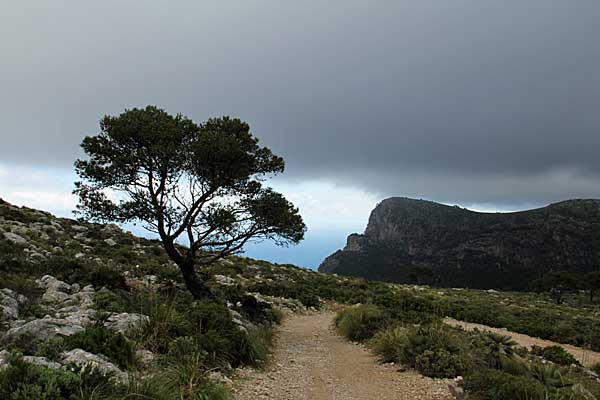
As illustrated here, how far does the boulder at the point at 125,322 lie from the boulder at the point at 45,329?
824mm

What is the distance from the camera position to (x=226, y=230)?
14867 millimetres

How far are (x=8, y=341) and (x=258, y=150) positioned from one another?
32.5 feet

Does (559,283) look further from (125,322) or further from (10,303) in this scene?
(10,303)

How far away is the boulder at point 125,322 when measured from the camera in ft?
28.6

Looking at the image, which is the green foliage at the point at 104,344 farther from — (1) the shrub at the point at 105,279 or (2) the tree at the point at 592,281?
(2) the tree at the point at 592,281

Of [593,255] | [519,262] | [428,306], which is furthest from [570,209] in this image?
[428,306]

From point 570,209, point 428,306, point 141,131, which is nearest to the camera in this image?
point 141,131

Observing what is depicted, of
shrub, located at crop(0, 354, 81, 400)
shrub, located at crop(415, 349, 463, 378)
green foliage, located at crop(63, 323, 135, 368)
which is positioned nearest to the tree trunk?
green foliage, located at crop(63, 323, 135, 368)

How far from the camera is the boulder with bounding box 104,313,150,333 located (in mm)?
8722

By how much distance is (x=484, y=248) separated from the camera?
14862 centimetres

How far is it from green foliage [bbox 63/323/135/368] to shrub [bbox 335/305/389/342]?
863 cm

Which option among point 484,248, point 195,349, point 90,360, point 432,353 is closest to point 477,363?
point 432,353

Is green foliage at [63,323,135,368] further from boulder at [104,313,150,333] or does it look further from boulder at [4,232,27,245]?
boulder at [4,232,27,245]

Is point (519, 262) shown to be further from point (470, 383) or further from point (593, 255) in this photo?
point (470, 383)
